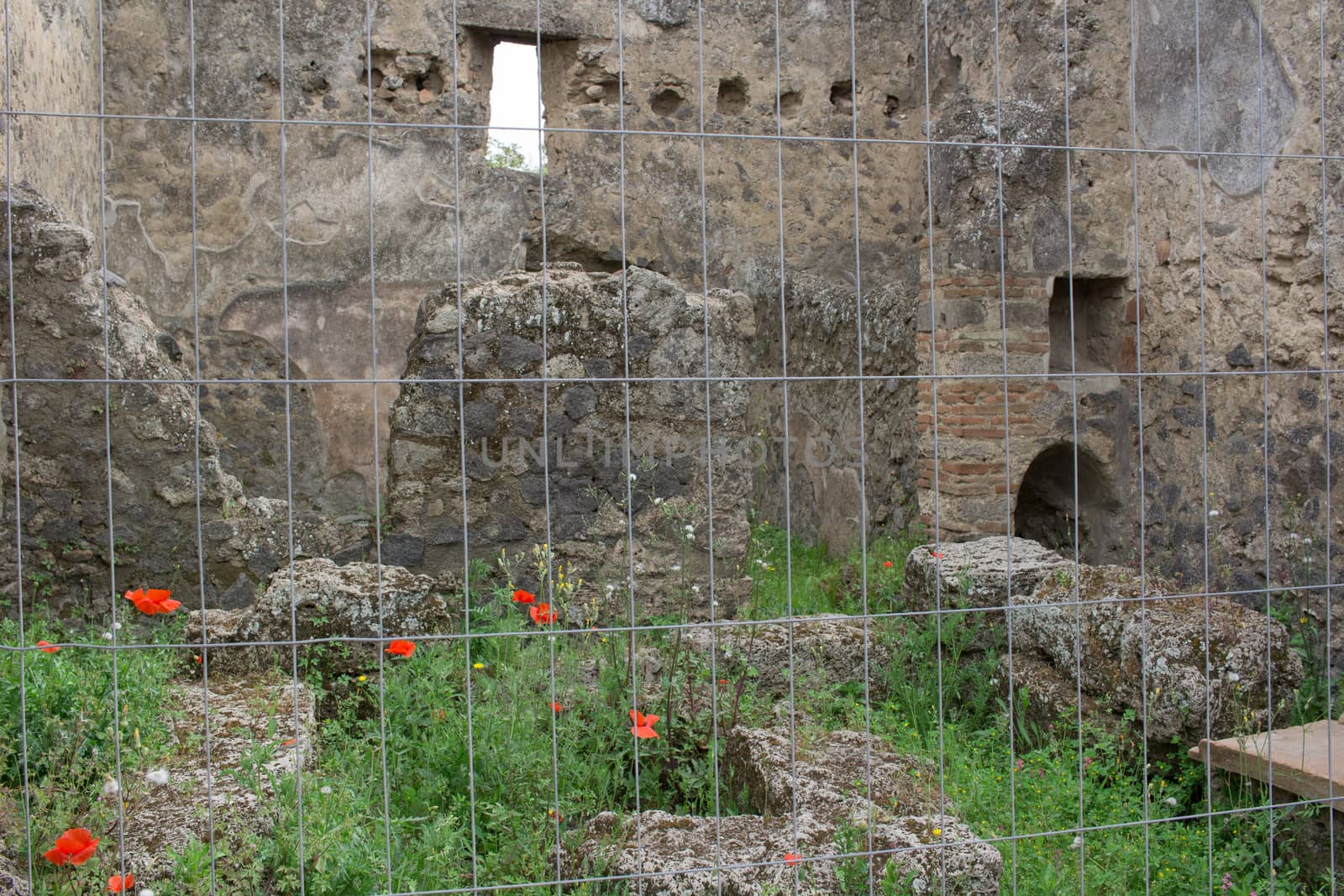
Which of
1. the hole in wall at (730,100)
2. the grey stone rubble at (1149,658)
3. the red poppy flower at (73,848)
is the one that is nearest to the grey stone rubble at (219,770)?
the red poppy flower at (73,848)

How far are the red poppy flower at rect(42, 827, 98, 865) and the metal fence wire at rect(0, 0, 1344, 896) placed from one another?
0.5 inches

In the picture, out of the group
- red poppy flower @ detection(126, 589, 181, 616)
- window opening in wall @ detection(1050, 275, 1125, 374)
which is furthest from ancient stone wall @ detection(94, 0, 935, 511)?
red poppy flower @ detection(126, 589, 181, 616)

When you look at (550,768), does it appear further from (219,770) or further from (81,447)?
(81,447)

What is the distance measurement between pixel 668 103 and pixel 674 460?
5.34 m

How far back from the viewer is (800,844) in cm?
254

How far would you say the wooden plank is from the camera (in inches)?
117

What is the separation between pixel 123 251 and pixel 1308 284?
7.65m

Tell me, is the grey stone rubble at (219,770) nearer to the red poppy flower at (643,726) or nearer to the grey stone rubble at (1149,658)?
the red poppy flower at (643,726)

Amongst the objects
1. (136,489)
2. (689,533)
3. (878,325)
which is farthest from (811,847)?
(878,325)

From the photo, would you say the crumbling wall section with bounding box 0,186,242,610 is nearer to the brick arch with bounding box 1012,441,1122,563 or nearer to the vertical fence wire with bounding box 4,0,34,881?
the vertical fence wire with bounding box 4,0,34,881

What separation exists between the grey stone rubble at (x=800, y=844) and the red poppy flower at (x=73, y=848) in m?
0.99

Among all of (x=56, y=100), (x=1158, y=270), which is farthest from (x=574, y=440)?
(x=56, y=100)

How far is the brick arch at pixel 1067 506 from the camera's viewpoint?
6621 mm

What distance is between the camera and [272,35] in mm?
8734
